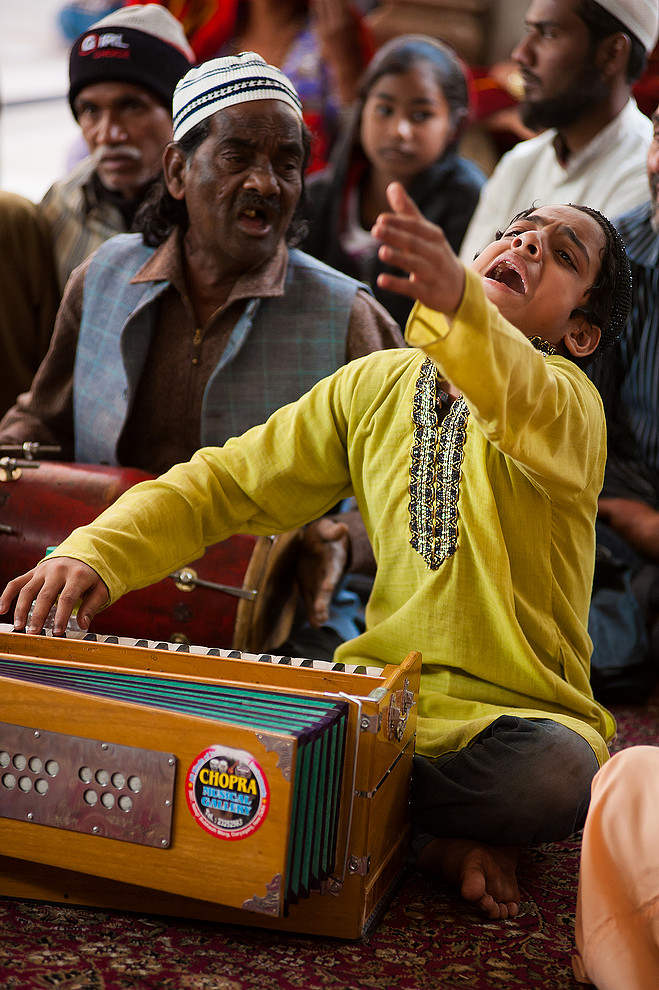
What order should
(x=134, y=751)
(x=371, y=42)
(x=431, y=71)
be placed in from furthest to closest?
(x=371, y=42), (x=431, y=71), (x=134, y=751)

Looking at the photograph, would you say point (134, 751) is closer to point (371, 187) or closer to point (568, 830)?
point (568, 830)

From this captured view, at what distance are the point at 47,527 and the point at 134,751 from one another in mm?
1019

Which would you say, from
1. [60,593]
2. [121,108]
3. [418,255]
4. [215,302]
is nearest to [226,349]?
[215,302]

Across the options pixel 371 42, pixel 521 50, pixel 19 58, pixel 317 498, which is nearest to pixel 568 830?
pixel 317 498

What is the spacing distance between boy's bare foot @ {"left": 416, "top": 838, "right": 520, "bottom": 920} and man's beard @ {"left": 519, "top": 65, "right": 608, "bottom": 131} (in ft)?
8.87

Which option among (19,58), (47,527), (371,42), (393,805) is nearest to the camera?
(393,805)

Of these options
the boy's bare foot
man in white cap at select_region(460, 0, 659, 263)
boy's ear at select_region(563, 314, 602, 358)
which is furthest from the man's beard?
the boy's bare foot

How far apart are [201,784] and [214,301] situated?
4.95 ft

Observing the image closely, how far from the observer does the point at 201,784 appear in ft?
4.68

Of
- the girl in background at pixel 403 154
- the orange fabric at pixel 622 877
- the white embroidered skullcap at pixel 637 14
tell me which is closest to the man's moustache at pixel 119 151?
the girl in background at pixel 403 154

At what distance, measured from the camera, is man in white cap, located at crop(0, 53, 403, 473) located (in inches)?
99.0

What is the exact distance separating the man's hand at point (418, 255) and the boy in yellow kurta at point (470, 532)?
0.26 metres

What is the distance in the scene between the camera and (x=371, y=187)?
456cm

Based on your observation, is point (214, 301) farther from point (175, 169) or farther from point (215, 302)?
point (175, 169)
